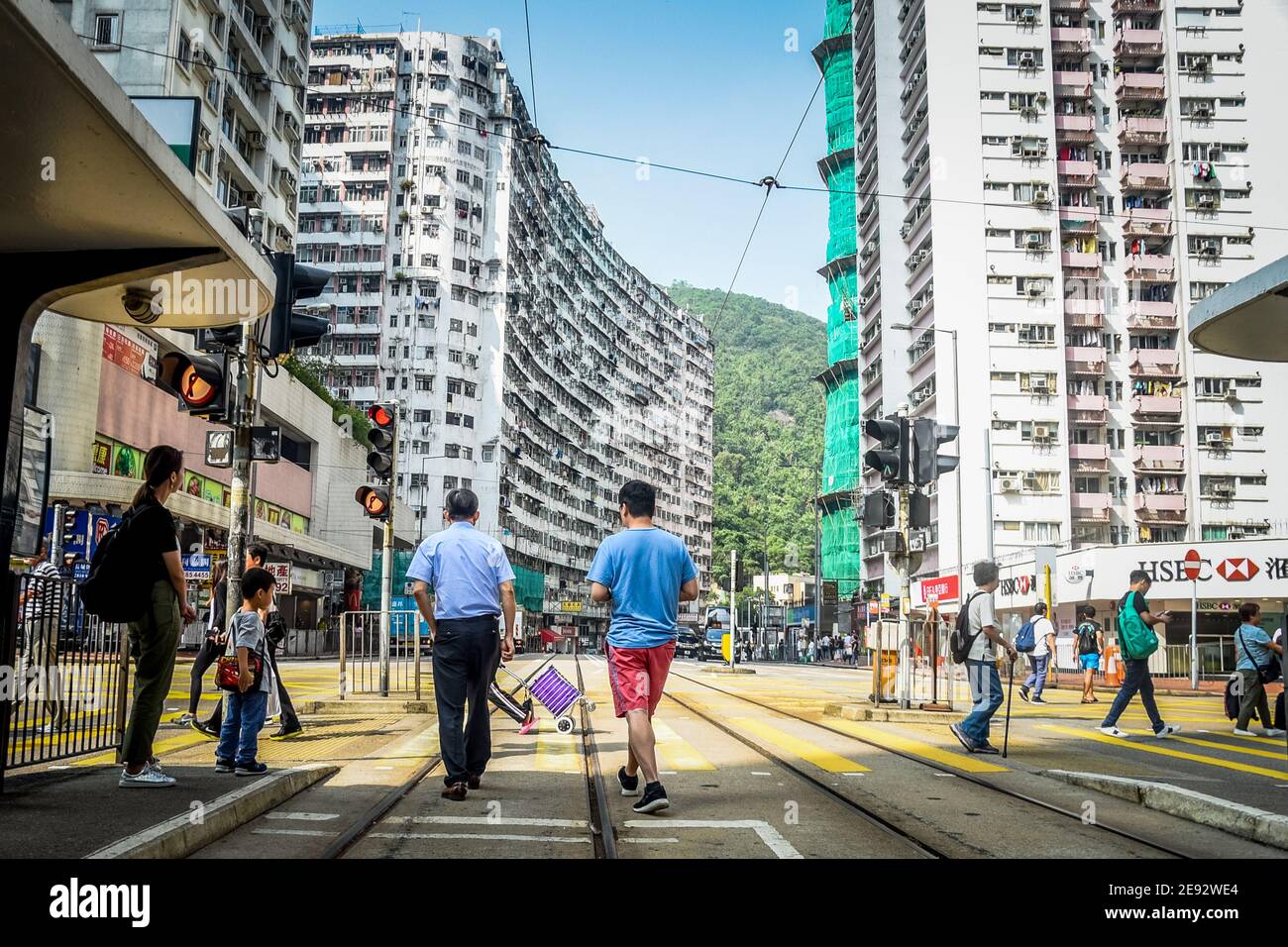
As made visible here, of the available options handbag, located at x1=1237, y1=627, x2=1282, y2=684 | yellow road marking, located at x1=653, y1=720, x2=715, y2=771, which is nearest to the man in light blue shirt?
yellow road marking, located at x1=653, y1=720, x2=715, y2=771

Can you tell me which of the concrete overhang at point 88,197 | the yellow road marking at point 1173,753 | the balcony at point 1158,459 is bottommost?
the yellow road marking at point 1173,753

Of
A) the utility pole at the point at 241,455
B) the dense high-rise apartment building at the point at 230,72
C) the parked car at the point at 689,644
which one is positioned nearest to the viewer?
the utility pole at the point at 241,455

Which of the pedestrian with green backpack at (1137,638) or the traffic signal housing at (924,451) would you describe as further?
the traffic signal housing at (924,451)

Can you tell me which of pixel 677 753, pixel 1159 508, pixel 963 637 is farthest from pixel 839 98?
pixel 677 753

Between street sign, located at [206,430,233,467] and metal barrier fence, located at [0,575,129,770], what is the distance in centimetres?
Answer: 238

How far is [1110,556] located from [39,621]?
40.9m

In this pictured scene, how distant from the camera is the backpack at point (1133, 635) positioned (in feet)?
38.8

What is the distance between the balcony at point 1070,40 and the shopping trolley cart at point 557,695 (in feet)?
208

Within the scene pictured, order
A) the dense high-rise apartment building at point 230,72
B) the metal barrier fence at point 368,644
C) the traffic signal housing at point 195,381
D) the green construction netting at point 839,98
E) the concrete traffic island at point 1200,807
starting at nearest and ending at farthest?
the concrete traffic island at point 1200,807
the traffic signal housing at point 195,381
the metal barrier fence at point 368,644
the dense high-rise apartment building at point 230,72
the green construction netting at point 839,98

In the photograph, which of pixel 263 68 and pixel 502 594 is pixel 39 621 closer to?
pixel 502 594

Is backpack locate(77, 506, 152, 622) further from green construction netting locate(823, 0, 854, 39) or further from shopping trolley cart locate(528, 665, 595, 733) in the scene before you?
green construction netting locate(823, 0, 854, 39)

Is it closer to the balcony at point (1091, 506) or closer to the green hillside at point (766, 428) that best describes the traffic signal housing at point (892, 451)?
the balcony at point (1091, 506)

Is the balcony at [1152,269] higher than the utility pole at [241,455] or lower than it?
higher

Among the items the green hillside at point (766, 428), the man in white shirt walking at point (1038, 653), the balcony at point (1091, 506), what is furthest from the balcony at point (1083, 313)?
the green hillside at point (766, 428)
